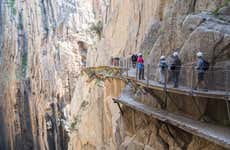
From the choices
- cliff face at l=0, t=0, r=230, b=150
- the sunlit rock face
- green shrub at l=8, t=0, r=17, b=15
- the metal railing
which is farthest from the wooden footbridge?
A: green shrub at l=8, t=0, r=17, b=15

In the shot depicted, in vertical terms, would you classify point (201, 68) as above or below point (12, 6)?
below

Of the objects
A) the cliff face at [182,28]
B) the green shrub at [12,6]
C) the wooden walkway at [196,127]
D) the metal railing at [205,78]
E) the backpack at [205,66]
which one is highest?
the green shrub at [12,6]

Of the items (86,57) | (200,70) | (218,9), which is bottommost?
(200,70)

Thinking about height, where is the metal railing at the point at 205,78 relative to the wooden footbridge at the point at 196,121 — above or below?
above

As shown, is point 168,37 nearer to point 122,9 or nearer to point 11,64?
point 122,9

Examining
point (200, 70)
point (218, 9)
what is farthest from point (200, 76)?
point (218, 9)

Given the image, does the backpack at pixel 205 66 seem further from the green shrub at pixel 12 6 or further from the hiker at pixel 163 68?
the green shrub at pixel 12 6

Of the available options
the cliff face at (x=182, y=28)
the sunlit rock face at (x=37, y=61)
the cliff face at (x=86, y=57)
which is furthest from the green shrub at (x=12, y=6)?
the cliff face at (x=182, y=28)

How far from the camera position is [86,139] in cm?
2075

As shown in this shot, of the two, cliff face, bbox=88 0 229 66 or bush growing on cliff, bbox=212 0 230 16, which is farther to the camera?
bush growing on cliff, bbox=212 0 230 16

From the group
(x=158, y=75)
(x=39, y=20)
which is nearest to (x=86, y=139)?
(x=158, y=75)

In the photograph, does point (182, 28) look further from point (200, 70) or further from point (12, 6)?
point (12, 6)

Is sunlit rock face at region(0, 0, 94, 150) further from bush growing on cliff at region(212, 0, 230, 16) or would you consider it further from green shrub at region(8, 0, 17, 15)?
bush growing on cliff at region(212, 0, 230, 16)

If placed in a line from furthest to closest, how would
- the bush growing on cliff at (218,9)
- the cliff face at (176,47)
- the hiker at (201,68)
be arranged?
the bush growing on cliff at (218,9), the cliff face at (176,47), the hiker at (201,68)
